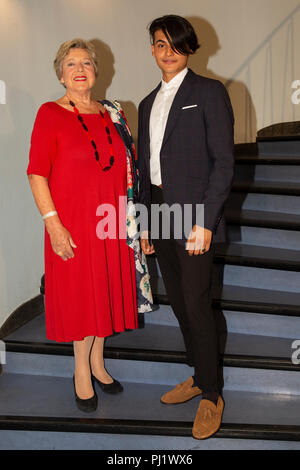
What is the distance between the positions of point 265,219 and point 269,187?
14.3 inches

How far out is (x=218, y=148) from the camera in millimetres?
1819

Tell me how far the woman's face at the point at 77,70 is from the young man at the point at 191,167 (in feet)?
0.83

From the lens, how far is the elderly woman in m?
1.93

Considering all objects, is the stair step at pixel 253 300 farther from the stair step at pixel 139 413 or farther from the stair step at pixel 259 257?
the stair step at pixel 139 413

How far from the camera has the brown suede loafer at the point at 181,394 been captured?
2.20 metres

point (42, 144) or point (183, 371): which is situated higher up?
point (42, 144)

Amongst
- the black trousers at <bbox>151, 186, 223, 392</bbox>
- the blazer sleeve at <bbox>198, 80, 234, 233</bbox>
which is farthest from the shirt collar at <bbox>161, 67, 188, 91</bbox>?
the black trousers at <bbox>151, 186, 223, 392</bbox>

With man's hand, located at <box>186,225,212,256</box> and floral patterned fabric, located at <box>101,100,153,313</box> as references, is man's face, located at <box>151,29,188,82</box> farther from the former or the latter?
man's hand, located at <box>186,225,212,256</box>

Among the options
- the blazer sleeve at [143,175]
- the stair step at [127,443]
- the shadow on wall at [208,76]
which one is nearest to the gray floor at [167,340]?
the stair step at [127,443]

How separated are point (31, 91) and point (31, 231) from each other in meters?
0.75

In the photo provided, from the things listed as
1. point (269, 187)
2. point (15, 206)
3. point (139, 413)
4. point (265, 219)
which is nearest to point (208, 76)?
point (269, 187)

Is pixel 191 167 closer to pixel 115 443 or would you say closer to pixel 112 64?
pixel 115 443
